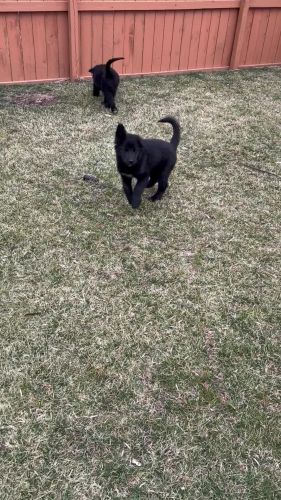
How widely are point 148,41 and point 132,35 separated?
1.09ft

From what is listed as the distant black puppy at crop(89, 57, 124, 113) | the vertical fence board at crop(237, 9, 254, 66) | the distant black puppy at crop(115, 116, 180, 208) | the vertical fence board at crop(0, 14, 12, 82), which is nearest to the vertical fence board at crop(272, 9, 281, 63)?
the vertical fence board at crop(237, 9, 254, 66)

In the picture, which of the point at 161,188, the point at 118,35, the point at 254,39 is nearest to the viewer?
the point at 161,188

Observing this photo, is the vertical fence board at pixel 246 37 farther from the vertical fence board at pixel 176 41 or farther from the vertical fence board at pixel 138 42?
the vertical fence board at pixel 138 42

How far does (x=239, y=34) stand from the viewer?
8211 mm

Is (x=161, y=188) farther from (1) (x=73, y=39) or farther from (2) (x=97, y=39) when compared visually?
(2) (x=97, y=39)

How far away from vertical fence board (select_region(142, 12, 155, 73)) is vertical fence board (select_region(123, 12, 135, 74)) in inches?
9.0

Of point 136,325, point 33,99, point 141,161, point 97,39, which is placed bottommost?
point 33,99

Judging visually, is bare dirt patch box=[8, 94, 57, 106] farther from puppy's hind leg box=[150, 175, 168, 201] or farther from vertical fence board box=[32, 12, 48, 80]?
puppy's hind leg box=[150, 175, 168, 201]

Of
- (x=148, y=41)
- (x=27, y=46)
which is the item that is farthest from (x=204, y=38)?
(x=27, y=46)

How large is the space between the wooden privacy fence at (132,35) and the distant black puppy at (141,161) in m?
3.78

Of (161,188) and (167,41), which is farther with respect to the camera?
(167,41)

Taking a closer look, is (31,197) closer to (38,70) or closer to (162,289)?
(162,289)

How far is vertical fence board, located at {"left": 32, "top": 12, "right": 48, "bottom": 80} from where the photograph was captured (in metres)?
6.69

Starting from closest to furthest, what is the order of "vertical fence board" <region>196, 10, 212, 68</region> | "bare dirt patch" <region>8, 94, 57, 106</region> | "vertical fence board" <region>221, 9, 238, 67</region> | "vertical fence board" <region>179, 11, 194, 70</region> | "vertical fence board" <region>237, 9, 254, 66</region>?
"bare dirt patch" <region>8, 94, 57, 106</region> < "vertical fence board" <region>179, 11, 194, 70</region> < "vertical fence board" <region>196, 10, 212, 68</region> < "vertical fence board" <region>221, 9, 238, 67</region> < "vertical fence board" <region>237, 9, 254, 66</region>
